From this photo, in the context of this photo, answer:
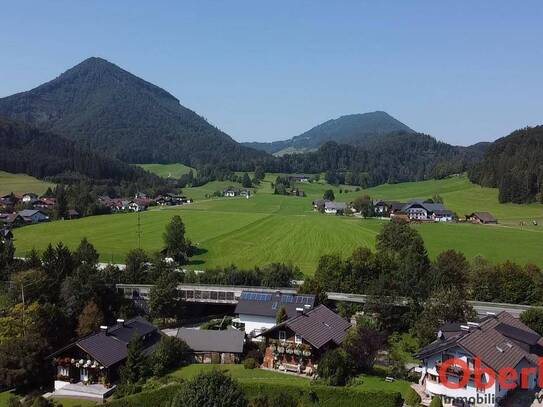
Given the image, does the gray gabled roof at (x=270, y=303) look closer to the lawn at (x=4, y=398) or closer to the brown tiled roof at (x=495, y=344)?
the brown tiled roof at (x=495, y=344)

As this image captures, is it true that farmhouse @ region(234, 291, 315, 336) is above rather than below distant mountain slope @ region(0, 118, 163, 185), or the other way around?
below

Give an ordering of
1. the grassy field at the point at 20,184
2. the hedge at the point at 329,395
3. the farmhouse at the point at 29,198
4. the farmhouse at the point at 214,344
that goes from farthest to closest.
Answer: the grassy field at the point at 20,184, the farmhouse at the point at 29,198, the farmhouse at the point at 214,344, the hedge at the point at 329,395

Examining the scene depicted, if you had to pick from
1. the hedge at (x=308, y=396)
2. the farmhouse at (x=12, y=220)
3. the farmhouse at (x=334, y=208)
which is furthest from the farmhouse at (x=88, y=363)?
the farmhouse at (x=334, y=208)

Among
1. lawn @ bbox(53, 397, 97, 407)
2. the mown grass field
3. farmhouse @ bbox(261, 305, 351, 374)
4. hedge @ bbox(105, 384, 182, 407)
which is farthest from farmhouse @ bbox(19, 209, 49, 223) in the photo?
hedge @ bbox(105, 384, 182, 407)

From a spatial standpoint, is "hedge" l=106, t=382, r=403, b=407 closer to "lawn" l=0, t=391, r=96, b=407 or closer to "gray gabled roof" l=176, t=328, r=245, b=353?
"lawn" l=0, t=391, r=96, b=407

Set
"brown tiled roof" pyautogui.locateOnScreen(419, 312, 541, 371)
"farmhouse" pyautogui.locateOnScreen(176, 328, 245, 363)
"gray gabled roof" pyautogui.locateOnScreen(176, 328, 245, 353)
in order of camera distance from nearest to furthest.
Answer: "brown tiled roof" pyautogui.locateOnScreen(419, 312, 541, 371) → "farmhouse" pyautogui.locateOnScreen(176, 328, 245, 363) → "gray gabled roof" pyautogui.locateOnScreen(176, 328, 245, 353)

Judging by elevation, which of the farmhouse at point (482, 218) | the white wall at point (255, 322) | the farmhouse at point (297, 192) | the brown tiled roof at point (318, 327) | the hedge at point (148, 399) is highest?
the farmhouse at point (297, 192)

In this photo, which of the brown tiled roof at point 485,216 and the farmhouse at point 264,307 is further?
the brown tiled roof at point 485,216
